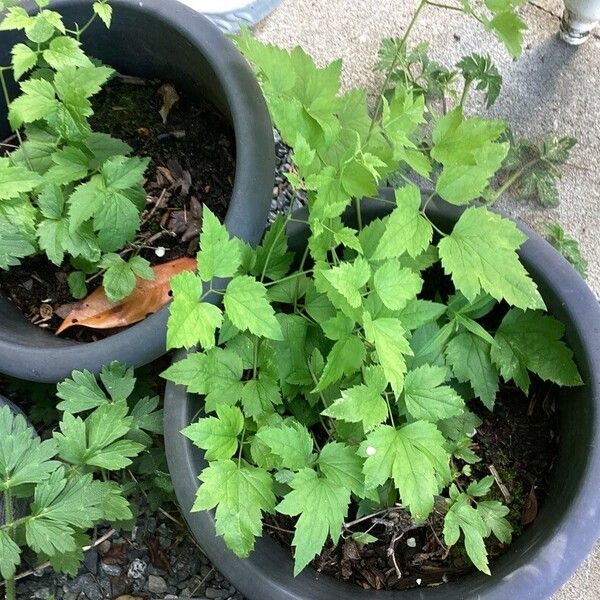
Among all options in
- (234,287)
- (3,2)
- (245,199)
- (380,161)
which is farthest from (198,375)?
(3,2)

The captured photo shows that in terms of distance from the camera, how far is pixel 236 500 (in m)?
0.89

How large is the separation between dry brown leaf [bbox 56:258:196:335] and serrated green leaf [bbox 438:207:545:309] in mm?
466

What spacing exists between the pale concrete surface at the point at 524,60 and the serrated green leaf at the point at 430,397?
714 mm

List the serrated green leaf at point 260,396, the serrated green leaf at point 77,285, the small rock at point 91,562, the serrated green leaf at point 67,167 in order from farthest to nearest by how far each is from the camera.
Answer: the small rock at point 91,562 < the serrated green leaf at point 77,285 < the serrated green leaf at point 67,167 < the serrated green leaf at point 260,396

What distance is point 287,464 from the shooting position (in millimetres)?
895

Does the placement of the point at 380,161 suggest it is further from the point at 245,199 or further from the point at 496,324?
the point at 496,324

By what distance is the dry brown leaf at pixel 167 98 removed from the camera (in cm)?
127

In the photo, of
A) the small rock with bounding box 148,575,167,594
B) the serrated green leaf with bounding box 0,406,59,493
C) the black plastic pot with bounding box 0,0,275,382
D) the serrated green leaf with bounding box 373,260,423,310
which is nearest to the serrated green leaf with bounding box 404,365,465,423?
the serrated green leaf with bounding box 373,260,423,310

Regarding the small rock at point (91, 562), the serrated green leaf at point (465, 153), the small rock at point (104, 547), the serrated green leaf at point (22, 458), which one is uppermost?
the serrated green leaf at point (465, 153)

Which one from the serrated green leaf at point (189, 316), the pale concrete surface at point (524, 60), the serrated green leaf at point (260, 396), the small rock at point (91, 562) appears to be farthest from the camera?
the pale concrete surface at point (524, 60)

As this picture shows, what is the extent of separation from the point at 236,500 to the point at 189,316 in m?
0.25

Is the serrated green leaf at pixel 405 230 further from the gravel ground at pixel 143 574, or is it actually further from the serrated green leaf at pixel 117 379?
the gravel ground at pixel 143 574

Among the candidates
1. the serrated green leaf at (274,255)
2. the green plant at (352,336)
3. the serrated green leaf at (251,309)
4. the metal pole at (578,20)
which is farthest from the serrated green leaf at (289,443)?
the metal pole at (578,20)

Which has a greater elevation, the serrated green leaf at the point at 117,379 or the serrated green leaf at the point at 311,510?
the serrated green leaf at the point at 311,510
